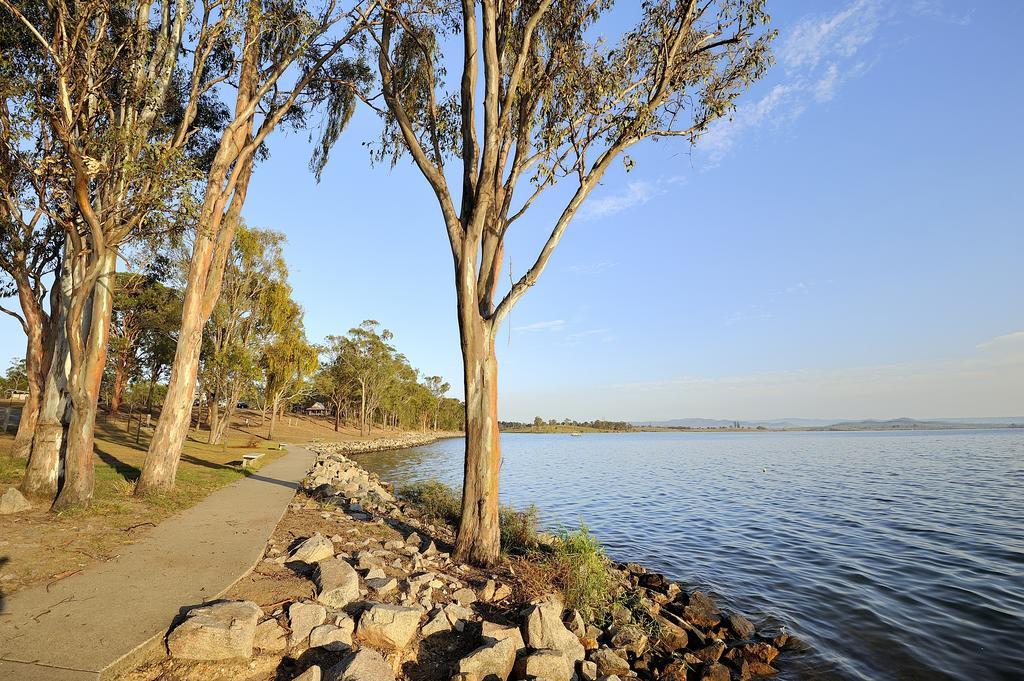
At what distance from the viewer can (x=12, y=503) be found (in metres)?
8.35

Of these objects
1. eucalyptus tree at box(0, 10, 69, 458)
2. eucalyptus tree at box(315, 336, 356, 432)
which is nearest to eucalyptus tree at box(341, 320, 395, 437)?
eucalyptus tree at box(315, 336, 356, 432)

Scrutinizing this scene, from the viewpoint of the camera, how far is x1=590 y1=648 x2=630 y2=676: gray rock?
224 inches

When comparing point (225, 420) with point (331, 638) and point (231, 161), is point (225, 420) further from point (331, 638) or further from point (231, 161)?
point (331, 638)

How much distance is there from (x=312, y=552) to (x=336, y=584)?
1299 mm

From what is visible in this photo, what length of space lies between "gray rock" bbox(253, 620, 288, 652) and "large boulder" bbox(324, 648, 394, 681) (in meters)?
0.76

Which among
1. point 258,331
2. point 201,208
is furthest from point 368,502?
point 258,331

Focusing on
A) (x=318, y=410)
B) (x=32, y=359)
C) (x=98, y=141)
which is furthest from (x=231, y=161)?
(x=318, y=410)

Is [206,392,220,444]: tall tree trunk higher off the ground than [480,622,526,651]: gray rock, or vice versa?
[206,392,220,444]: tall tree trunk

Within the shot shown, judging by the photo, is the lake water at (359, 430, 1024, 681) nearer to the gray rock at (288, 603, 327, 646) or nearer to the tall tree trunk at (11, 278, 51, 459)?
the gray rock at (288, 603, 327, 646)

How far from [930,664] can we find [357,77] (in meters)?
18.0

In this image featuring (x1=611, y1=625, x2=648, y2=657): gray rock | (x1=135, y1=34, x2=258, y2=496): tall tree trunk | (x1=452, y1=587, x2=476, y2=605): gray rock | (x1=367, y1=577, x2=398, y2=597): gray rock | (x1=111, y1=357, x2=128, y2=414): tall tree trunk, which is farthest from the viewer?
(x1=111, y1=357, x2=128, y2=414): tall tree trunk

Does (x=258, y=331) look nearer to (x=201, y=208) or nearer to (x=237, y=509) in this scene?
(x=201, y=208)

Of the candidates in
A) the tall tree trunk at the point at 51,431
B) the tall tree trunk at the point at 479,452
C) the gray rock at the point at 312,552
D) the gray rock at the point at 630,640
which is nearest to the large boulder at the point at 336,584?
the gray rock at the point at 312,552

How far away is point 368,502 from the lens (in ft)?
41.5
